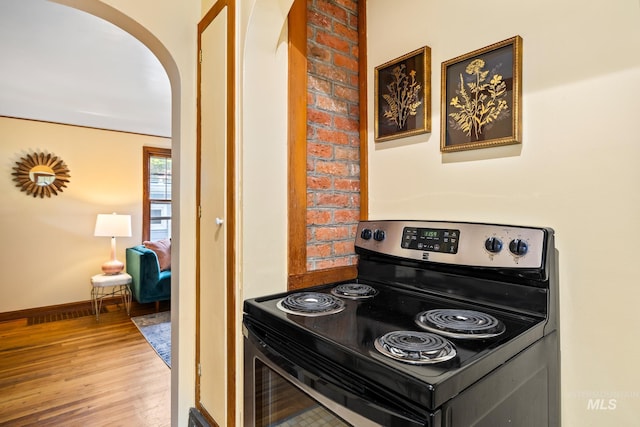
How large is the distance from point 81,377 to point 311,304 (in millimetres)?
2328

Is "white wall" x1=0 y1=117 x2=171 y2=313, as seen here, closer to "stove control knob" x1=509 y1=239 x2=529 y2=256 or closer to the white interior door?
the white interior door

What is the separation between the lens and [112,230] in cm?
391

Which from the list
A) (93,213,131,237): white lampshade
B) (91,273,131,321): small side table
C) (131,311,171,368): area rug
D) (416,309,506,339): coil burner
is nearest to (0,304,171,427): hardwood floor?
(131,311,171,368): area rug

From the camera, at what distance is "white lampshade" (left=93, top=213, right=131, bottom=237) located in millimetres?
3900

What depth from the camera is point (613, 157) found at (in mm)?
878

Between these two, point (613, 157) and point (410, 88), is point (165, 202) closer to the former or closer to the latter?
point (410, 88)

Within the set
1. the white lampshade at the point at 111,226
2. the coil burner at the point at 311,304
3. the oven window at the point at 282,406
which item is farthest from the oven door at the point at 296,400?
the white lampshade at the point at 111,226

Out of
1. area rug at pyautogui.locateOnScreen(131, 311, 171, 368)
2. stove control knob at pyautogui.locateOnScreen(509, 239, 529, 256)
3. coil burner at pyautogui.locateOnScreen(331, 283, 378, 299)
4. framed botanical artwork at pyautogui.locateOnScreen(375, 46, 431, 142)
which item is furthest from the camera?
area rug at pyautogui.locateOnScreen(131, 311, 171, 368)

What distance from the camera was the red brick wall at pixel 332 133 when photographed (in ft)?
4.50

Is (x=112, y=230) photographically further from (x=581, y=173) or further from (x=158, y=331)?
(x=581, y=173)

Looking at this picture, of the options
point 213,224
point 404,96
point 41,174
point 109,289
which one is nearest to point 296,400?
point 213,224

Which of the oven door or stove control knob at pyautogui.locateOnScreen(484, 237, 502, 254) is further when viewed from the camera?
stove control knob at pyautogui.locateOnScreen(484, 237, 502, 254)

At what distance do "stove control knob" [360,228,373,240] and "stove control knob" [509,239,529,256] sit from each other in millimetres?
528

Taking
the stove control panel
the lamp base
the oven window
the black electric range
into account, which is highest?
the stove control panel
